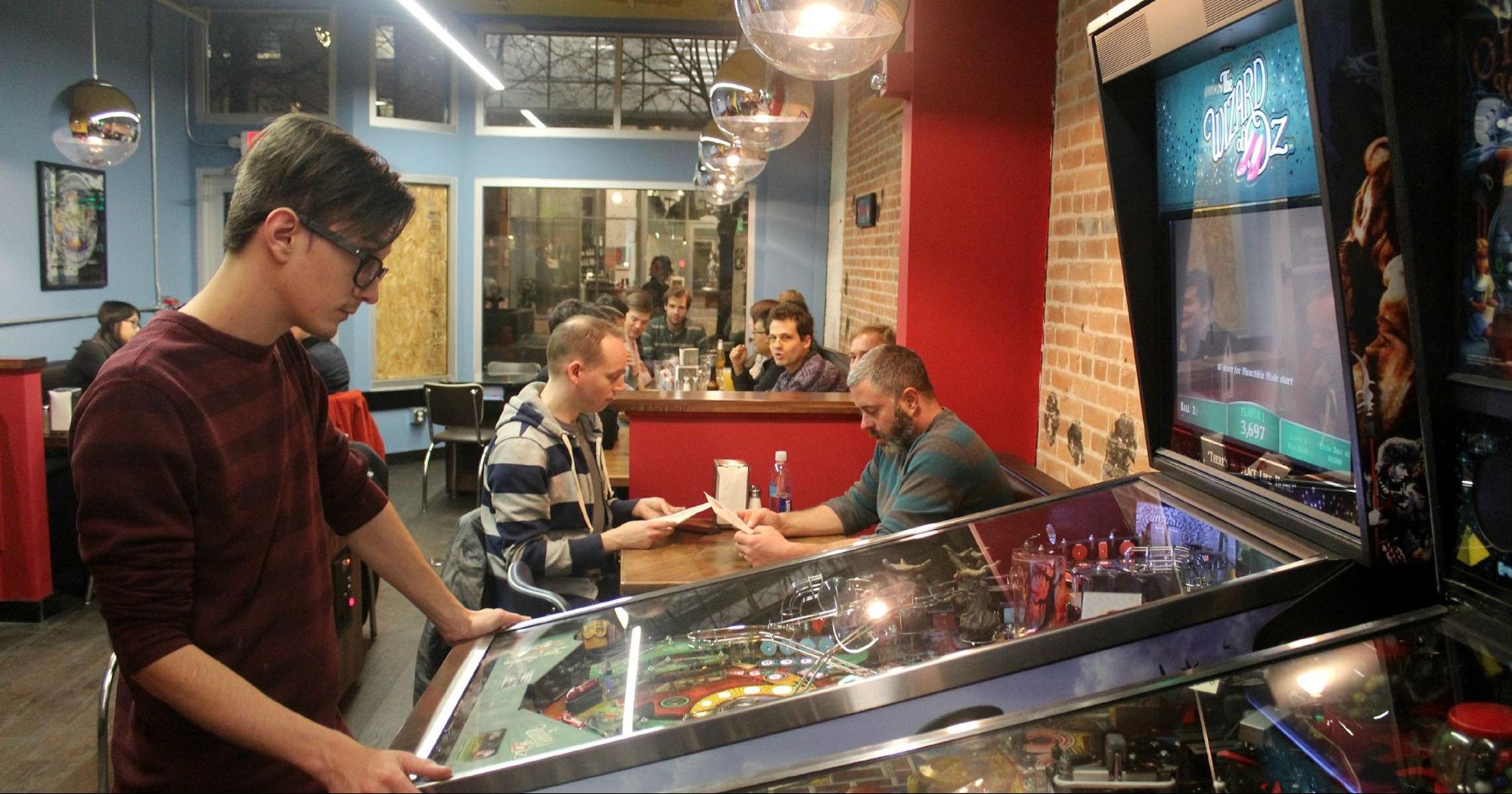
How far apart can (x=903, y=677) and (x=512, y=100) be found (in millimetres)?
9246

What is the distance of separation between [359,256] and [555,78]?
29.3ft

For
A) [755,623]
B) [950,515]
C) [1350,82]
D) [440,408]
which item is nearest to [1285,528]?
[1350,82]

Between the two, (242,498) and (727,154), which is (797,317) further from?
(242,498)

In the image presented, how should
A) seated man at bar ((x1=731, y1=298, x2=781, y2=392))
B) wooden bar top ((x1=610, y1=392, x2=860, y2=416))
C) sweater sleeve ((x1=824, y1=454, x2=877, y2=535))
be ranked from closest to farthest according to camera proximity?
sweater sleeve ((x1=824, y1=454, x2=877, y2=535)) → wooden bar top ((x1=610, y1=392, x2=860, y2=416)) → seated man at bar ((x1=731, y1=298, x2=781, y2=392))

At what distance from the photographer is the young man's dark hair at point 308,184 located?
1.50 m

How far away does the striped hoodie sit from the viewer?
303cm

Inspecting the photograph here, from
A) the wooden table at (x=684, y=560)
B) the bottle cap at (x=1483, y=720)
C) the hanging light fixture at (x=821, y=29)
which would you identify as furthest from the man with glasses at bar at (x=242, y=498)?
the wooden table at (x=684, y=560)

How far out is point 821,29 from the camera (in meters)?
2.44

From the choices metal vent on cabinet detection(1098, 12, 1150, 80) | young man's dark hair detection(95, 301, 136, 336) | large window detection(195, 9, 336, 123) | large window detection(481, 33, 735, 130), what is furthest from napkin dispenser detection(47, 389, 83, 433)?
metal vent on cabinet detection(1098, 12, 1150, 80)

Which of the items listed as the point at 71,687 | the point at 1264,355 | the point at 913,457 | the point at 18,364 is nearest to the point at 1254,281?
the point at 1264,355

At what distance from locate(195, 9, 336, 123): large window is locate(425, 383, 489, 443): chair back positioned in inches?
116

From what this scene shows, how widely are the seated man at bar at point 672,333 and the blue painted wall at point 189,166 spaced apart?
1513 millimetres

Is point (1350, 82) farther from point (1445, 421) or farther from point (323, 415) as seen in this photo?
point (323, 415)

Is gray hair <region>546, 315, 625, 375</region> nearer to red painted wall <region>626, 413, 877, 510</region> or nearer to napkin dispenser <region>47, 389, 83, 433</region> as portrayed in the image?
red painted wall <region>626, 413, 877, 510</region>
